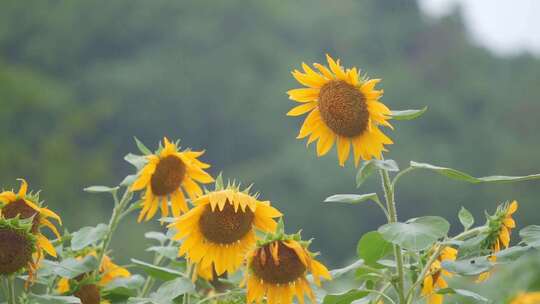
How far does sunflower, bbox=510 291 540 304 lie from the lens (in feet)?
3.10

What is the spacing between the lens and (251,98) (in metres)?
29.6

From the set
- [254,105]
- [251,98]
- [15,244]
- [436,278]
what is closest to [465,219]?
[436,278]

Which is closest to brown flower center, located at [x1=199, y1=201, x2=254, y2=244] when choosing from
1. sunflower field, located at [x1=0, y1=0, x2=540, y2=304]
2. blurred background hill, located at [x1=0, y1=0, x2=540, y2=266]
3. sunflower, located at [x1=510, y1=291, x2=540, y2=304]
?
sunflower, located at [x1=510, y1=291, x2=540, y2=304]

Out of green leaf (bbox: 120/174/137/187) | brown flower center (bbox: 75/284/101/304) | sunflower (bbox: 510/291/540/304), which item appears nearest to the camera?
sunflower (bbox: 510/291/540/304)

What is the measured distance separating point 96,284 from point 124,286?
5 cm

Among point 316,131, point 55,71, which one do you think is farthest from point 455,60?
point 316,131

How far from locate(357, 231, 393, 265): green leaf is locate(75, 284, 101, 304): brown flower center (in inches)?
17.4

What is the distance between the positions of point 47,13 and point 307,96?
100ft

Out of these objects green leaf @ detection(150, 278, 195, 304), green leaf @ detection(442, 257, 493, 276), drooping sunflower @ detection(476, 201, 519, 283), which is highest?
green leaf @ detection(150, 278, 195, 304)

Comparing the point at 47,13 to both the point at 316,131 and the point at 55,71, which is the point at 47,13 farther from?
the point at 316,131

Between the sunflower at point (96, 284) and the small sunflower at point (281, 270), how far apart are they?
32 cm

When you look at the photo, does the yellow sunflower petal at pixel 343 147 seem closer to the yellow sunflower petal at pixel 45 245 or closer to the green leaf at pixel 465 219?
the green leaf at pixel 465 219

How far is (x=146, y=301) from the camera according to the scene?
55.1 inches

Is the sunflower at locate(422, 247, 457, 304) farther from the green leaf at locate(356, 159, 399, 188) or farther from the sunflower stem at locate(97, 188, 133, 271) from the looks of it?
the sunflower stem at locate(97, 188, 133, 271)
